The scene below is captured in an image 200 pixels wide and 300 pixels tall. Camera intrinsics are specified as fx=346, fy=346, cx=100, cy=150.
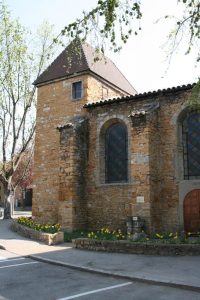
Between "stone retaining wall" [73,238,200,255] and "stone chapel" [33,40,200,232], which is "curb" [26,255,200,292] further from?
"stone chapel" [33,40,200,232]

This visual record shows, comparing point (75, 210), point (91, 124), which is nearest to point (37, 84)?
point (91, 124)

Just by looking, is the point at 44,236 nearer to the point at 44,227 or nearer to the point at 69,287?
the point at 44,227

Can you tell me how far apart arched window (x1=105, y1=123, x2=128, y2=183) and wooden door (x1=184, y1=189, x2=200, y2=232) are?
3.14 metres

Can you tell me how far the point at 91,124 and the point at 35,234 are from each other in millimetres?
6036

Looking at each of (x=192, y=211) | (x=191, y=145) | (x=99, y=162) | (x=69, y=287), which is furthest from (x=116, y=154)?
(x=69, y=287)

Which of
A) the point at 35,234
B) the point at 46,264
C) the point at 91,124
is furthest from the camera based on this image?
the point at 91,124

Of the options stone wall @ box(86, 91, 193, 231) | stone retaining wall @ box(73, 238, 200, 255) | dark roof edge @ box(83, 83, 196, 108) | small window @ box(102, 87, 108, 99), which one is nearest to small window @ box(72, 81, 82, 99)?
dark roof edge @ box(83, 83, 196, 108)

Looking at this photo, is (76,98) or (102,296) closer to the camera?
(102,296)

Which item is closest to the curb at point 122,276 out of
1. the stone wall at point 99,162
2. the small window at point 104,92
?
the stone wall at point 99,162

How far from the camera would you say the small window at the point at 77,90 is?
60.5 ft

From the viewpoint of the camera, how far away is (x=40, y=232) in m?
14.5

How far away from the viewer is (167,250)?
10930 mm

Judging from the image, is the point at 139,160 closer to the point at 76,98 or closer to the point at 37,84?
the point at 76,98

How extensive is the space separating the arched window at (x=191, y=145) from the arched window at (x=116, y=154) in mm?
2833
